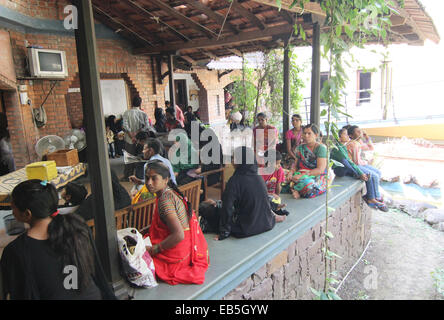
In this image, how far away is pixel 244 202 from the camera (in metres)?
3.10

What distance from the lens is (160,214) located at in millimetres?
2432

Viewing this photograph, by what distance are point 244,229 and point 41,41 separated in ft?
19.4

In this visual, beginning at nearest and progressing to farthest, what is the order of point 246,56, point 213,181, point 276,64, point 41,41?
point 213,181, point 41,41, point 276,64, point 246,56

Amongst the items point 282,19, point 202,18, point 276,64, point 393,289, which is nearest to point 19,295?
point 393,289

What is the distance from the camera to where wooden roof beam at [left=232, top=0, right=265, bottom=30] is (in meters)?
5.73

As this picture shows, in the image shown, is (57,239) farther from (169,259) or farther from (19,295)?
(169,259)

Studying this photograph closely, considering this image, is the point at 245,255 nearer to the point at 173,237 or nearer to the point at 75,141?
the point at 173,237

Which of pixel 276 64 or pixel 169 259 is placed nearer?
pixel 169 259

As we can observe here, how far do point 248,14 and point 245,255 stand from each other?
460 centimetres

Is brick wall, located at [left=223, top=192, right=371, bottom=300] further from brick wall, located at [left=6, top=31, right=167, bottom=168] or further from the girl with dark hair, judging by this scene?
brick wall, located at [left=6, top=31, right=167, bottom=168]

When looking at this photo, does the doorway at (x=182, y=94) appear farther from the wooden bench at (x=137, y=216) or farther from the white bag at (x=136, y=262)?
the white bag at (x=136, y=262)

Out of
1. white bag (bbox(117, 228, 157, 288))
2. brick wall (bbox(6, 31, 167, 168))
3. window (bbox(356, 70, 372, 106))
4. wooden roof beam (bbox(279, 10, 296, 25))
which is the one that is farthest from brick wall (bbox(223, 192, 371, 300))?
window (bbox(356, 70, 372, 106))

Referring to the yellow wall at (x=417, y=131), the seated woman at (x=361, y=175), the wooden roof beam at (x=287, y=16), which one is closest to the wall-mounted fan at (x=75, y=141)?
the wooden roof beam at (x=287, y=16)

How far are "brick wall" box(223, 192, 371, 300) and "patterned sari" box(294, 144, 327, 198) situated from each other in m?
0.38
